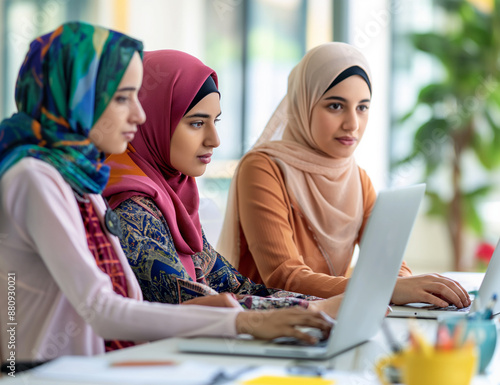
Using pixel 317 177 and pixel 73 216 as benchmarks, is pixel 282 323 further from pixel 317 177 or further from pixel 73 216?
pixel 317 177

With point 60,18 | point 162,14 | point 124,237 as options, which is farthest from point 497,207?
point 124,237

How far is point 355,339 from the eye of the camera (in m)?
1.10

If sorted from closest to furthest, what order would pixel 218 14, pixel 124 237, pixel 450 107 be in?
pixel 124 237 < pixel 450 107 < pixel 218 14

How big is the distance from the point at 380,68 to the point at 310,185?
4.07 m

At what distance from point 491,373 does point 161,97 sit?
984mm

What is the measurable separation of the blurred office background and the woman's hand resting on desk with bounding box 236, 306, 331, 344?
13.1 ft

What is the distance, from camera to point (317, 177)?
6.80 feet

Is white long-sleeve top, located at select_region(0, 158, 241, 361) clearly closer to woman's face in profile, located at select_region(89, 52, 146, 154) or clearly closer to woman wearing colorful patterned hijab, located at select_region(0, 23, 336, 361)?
woman wearing colorful patterned hijab, located at select_region(0, 23, 336, 361)

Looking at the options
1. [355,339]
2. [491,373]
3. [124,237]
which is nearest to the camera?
[491,373]

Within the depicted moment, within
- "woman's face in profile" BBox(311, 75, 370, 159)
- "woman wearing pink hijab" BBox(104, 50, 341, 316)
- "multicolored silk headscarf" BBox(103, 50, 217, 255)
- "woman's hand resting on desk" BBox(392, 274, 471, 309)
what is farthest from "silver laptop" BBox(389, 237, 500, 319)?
"woman's face in profile" BBox(311, 75, 370, 159)

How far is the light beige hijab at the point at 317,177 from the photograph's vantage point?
6.59ft

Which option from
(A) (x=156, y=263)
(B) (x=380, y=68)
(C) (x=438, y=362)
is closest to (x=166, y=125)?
(A) (x=156, y=263)

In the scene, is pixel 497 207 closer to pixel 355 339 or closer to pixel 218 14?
pixel 218 14

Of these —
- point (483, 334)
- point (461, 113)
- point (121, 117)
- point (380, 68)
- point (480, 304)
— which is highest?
point (121, 117)
